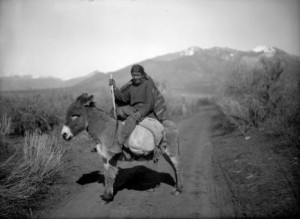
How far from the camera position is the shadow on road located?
6614 millimetres

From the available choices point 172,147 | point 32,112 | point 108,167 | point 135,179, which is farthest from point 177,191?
point 32,112

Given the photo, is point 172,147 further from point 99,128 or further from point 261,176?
point 261,176

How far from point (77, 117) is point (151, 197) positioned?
2.88 meters

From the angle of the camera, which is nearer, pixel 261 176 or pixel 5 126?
pixel 261 176

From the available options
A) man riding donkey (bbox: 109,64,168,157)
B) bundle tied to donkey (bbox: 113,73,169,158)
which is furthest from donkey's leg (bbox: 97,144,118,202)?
bundle tied to donkey (bbox: 113,73,169,158)

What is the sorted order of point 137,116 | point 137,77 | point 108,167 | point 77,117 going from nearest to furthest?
point 77,117 < point 137,116 < point 108,167 < point 137,77

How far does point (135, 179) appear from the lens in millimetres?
7273

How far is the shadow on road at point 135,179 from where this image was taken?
21.7 feet

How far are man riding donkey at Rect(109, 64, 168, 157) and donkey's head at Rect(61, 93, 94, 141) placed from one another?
85 centimetres

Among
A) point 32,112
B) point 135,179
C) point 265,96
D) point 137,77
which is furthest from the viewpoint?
point 265,96

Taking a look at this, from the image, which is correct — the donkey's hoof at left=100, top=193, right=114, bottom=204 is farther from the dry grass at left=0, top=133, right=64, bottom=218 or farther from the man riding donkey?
the dry grass at left=0, top=133, right=64, bottom=218

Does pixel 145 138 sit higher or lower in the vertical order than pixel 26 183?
higher

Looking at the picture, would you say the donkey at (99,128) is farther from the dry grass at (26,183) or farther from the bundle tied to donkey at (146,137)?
the dry grass at (26,183)

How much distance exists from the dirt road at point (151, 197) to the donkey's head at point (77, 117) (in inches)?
74.2
